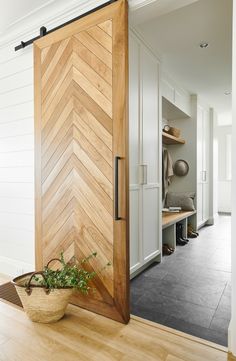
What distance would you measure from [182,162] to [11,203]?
11.1 ft

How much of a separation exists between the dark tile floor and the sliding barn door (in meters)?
0.44

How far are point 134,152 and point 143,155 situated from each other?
0.71ft

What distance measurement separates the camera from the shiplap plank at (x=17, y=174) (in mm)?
2523

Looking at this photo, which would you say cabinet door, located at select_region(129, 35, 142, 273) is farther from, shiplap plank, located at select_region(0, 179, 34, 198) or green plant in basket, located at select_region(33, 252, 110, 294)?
shiplap plank, located at select_region(0, 179, 34, 198)

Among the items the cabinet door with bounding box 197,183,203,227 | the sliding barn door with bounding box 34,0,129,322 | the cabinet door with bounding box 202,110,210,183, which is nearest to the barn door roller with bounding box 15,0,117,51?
the sliding barn door with bounding box 34,0,129,322

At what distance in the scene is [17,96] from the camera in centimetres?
262

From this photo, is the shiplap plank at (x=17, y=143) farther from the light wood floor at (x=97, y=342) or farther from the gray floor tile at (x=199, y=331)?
the gray floor tile at (x=199, y=331)

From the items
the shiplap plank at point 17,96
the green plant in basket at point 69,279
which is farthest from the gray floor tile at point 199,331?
the shiplap plank at point 17,96

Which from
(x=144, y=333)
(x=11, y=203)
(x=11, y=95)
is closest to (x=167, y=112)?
(x=11, y=95)

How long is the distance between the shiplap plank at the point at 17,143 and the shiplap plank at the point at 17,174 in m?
0.21

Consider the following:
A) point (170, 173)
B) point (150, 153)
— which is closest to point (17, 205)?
point (150, 153)

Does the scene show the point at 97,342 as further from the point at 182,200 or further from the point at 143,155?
the point at 182,200

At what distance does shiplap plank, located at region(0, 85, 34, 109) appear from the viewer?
252cm

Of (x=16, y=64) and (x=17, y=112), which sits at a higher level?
(x=16, y=64)
